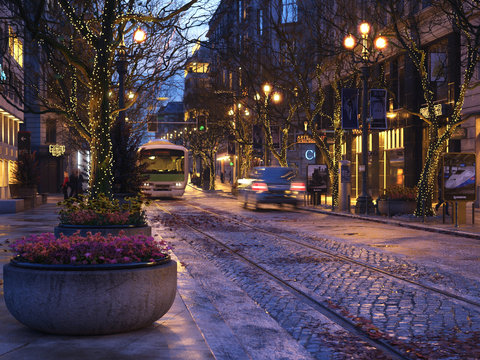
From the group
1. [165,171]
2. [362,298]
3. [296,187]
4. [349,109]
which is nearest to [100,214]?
[362,298]

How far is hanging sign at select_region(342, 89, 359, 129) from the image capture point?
28.8 m

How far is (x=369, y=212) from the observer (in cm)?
2709

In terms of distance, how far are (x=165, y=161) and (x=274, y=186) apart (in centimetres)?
1579

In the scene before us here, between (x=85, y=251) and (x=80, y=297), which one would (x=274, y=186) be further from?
(x=80, y=297)

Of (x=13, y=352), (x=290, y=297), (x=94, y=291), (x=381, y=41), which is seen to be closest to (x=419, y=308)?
(x=290, y=297)

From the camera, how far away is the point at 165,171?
4272 centimetres

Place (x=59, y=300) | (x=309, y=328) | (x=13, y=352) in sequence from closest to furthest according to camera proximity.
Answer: (x=13, y=352)
(x=59, y=300)
(x=309, y=328)

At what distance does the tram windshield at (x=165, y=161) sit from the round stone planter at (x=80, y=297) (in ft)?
120

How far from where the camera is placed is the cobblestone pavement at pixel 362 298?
251 inches

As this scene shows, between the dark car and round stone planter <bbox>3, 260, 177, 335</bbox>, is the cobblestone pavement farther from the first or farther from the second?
the dark car

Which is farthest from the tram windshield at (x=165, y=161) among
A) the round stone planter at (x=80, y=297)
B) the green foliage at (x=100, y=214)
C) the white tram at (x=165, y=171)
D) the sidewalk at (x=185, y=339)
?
the round stone planter at (x=80, y=297)

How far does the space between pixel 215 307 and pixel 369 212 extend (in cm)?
2024

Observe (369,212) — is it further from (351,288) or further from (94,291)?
(94,291)

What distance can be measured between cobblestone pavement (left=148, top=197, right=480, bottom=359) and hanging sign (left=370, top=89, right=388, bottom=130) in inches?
528
